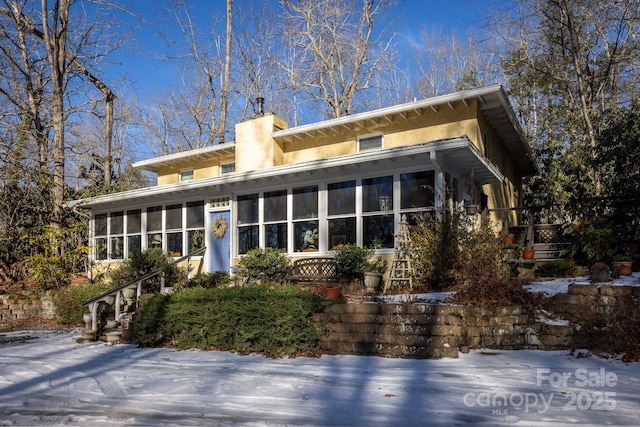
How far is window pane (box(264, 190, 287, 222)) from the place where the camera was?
1044 cm

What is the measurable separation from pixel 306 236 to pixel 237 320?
3.99 meters

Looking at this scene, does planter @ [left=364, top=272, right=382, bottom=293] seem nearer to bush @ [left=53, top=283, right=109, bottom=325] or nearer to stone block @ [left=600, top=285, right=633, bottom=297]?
stone block @ [left=600, top=285, right=633, bottom=297]

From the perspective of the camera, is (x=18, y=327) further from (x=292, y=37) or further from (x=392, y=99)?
(x=392, y=99)

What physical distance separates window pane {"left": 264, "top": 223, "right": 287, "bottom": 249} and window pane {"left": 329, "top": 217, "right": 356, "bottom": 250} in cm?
129

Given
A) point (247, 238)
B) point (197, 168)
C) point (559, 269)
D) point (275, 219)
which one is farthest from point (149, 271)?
point (559, 269)

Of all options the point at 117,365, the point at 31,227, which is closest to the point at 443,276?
the point at 117,365

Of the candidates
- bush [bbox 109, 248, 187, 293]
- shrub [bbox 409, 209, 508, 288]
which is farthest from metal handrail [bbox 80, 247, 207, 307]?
shrub [bbox 409, 209, 508, 288]

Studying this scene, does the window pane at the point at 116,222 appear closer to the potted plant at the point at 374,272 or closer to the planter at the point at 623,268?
the potted plant at the point at 374,272

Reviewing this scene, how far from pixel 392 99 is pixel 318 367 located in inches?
902

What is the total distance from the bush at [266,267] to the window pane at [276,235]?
0.54 metres

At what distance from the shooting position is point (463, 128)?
10.3 meters

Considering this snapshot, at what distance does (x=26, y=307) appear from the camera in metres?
11.2

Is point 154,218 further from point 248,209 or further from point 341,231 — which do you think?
point 341,231

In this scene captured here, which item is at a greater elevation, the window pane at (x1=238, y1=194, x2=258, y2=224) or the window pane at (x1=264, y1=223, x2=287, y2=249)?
the window pane at (x1=238, y1=194, x2=258, y2=224)
